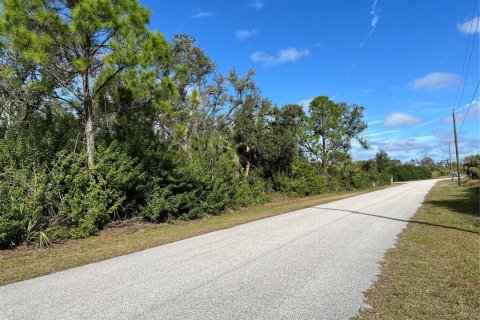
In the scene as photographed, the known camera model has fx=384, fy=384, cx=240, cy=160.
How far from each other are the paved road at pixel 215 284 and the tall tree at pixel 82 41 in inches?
250

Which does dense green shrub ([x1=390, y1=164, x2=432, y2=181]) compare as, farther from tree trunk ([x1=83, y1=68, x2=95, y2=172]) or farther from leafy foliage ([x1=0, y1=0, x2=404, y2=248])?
tree trunk ([x1=83, y1=68, x2=95, y2=172])

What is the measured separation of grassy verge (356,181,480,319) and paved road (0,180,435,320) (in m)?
0.29

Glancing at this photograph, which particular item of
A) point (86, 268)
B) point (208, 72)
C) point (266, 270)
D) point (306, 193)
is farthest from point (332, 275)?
point (306, 193)

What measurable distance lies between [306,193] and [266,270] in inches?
1231

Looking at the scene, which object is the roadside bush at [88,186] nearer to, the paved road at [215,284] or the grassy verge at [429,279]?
the paved road at [215,284]

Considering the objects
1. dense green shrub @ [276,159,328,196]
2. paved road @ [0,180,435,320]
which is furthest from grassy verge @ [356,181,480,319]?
dense green shrub @ [276,159,328,196]

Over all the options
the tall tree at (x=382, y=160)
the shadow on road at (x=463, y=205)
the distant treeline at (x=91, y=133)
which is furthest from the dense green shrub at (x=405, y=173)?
the distant treeline at (x=91, y=133)

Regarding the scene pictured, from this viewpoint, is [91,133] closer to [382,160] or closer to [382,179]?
[382,179]

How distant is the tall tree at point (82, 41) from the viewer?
428 inches

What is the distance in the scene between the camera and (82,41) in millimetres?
11891

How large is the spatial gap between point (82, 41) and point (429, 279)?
11.3 m

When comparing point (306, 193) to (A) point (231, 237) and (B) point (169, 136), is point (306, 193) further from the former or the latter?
(A) point (231, 237)

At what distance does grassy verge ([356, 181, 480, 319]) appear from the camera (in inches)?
185

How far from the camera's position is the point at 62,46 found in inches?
473
